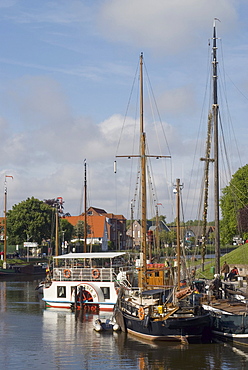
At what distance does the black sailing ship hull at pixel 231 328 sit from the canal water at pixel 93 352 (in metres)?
0.44

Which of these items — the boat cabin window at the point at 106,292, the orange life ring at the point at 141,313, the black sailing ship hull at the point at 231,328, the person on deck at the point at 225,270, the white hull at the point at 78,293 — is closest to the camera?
the black sailing ship hull at the point at 231,328

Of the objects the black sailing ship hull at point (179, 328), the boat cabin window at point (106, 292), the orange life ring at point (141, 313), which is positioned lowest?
the black sailing ship hull at point (179, 328)

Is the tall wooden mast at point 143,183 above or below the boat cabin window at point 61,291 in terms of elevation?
above

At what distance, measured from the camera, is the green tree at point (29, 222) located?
113812 millimetres

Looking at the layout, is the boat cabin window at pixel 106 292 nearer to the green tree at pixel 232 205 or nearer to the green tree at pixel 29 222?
the green tree at pixel 232 205

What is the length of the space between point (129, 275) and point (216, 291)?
1211 cm

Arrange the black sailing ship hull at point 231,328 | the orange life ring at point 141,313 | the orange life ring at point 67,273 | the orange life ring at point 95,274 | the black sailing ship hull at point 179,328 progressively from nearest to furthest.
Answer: the black sailing ship hull at point 231,328, the black sailing ship hull at point 179,328, the orange life ring at point 141,313, the orange life ring at point 95,274, the orange life ring at point 67,273

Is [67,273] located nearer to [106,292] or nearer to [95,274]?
[95,274]

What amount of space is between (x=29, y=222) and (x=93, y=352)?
8689cm

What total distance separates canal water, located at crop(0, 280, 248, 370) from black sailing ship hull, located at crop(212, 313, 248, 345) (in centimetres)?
44

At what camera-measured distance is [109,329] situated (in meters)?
35.1

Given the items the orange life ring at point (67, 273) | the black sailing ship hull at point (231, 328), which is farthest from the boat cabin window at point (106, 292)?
the black sailing ship hull at point (231, 328)

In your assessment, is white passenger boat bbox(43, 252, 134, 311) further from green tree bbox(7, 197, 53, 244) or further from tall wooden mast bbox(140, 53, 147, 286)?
green tree bbox(7, 197, 53, 244)

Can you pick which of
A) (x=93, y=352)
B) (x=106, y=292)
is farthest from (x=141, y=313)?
(x=106, y=292)
